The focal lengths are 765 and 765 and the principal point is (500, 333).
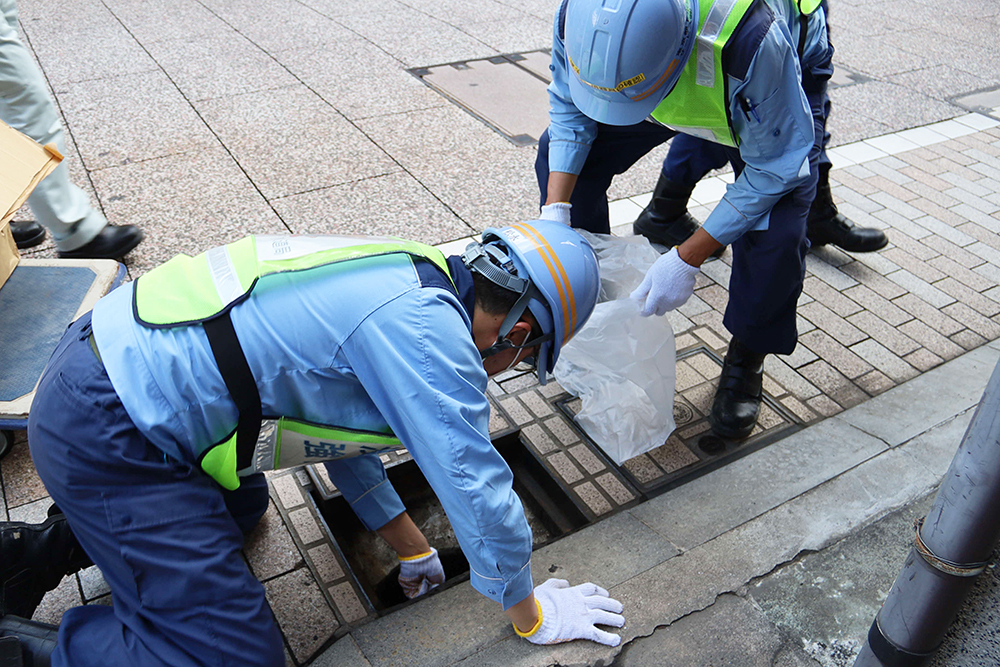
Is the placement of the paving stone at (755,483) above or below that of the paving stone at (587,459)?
above

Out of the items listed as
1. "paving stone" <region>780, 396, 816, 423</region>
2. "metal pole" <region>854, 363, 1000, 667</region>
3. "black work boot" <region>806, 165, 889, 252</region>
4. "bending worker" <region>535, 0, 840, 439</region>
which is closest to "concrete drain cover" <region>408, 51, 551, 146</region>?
"black work boot" <region>806, 165, 889, 252</region>

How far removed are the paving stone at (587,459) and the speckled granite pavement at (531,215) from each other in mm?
12

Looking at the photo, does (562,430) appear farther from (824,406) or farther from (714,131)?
(714,131)

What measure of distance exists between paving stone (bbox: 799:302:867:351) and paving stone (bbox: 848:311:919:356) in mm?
48

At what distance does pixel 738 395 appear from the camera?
293 cm

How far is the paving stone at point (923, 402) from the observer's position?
289cm

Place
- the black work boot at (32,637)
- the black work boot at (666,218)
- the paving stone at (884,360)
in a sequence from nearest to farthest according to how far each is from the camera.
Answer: the black work boot at (32,637)
the paving stone at (884,360)
the black work boot at (666,218)

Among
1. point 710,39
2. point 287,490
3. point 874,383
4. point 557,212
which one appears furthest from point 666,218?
point 287,490

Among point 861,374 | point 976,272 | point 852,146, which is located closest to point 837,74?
point 852,146

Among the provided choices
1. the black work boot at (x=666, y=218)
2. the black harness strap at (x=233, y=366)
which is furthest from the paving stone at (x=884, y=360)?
the black harness strap at (x=233, y=366)

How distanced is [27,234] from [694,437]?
326 centimetres

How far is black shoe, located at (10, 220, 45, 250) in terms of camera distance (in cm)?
371

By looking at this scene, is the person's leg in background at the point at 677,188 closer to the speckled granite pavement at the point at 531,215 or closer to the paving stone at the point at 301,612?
the speckled granite pavement at the point at 531,215

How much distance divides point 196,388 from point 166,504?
0.94 ft
